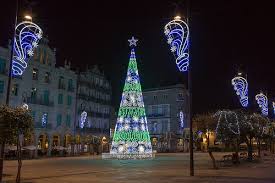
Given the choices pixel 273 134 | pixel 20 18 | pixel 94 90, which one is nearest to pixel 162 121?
pixel 94 90

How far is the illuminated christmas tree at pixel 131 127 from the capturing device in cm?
4119

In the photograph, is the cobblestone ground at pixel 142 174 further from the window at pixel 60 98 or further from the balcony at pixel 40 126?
the window at pixel 60 98

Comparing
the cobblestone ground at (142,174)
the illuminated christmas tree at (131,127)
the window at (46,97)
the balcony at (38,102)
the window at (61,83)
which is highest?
the window at (61,83)

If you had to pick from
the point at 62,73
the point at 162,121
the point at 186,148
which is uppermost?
the point at 62,73

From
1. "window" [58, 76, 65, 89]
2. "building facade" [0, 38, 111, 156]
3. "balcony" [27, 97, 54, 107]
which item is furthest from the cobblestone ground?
"window" [58, 76, 65, 89]

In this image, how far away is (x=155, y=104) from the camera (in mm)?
90062

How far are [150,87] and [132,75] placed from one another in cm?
5280

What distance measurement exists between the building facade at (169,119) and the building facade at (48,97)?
2551cm

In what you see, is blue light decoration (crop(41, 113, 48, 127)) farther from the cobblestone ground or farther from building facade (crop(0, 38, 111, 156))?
the cobblestone ground

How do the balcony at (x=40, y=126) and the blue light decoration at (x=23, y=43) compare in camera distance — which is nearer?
the blue light decoration at (x=23, y=43)

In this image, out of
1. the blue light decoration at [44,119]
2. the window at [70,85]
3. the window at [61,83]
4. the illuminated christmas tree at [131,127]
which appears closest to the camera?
the illuminated christmas tree at [131,127]

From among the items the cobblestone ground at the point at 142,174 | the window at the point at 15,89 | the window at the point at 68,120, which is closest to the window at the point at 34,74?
the window at the point at 15,89

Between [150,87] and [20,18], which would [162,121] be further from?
[20,18]

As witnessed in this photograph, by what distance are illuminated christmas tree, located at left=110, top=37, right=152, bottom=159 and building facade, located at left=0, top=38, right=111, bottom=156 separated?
1569 centimetres
